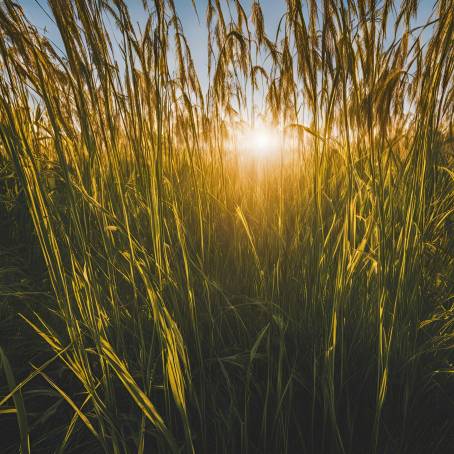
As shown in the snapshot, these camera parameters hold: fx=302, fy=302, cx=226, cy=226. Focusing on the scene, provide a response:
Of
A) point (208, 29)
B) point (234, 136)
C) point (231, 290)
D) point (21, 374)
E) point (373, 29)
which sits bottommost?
point (21, 374)

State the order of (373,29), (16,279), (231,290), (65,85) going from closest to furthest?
1. (373,29)
2. (65,85)
3. (231,290)
4. (16,279)

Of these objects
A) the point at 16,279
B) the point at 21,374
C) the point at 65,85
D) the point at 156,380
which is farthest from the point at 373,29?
the point at 16,279

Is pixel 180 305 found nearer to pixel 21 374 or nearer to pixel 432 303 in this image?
pixel 21 374

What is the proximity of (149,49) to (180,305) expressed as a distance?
0.61 metres

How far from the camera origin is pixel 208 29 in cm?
83

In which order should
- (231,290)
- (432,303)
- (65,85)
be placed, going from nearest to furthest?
(65,85) → (432,303) → (231,290)

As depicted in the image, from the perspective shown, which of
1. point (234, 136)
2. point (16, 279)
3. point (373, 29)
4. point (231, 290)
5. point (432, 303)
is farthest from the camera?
point (234, 136)

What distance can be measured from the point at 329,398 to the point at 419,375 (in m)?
0.30

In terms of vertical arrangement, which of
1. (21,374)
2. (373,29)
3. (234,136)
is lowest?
(21,374)

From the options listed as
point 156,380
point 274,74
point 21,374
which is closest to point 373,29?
point 274,74

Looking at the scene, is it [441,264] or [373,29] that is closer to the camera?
[373,29]

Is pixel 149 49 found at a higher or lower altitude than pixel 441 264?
higher

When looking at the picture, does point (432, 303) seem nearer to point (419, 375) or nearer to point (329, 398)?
point (419, 375)

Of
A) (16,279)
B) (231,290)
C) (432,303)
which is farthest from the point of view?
(16,279)
